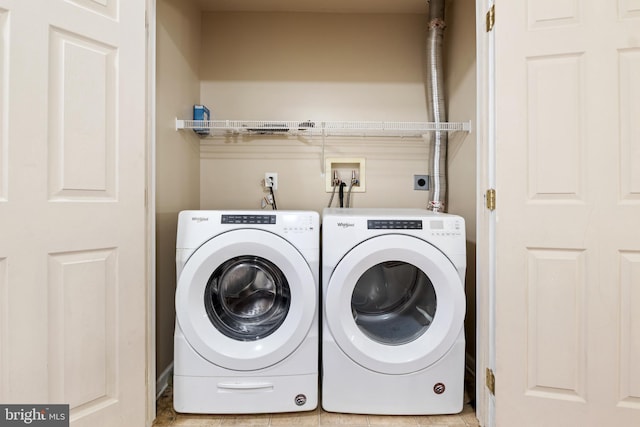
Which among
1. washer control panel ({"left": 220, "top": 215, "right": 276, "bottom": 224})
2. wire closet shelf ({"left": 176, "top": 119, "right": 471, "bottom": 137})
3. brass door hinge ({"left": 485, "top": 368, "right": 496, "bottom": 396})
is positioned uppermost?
wire closet shelf ({"left": 176, "top": 119, "right": 471, "bottom": 137})

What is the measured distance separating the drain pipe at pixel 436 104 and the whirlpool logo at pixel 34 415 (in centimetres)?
193

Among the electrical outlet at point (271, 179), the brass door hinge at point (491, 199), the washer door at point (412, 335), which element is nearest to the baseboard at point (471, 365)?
the washer door at point (412, 335)

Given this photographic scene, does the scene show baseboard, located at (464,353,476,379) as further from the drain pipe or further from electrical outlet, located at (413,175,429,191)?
electrical outlet, located at (413,175,429,191)

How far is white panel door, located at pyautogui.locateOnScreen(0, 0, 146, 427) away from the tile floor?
7.1 inches

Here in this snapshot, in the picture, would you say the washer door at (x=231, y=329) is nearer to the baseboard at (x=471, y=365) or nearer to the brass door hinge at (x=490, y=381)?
the brass door hinge at (x=490, y=381)

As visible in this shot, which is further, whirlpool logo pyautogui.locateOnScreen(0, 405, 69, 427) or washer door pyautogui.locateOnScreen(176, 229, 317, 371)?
washer door pyautogui.locateOnScreen(176, 229, 317, 371)

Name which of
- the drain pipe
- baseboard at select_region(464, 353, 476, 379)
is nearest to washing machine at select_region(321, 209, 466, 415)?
baseboard at select_region(464, 353, 476, 379)

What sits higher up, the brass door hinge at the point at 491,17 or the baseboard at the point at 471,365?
the brass door hinge at the point at 491,17

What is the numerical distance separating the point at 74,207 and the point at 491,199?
1.50m

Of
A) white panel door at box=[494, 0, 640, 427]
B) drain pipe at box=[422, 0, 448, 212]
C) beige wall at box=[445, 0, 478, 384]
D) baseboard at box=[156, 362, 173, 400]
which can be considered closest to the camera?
white panel door at box=[494, 0, 640, 427]

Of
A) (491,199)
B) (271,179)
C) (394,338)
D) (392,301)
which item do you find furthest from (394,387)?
(271,179)

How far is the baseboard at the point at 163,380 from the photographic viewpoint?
1.50 metres

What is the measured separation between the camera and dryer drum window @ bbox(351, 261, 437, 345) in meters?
1.42

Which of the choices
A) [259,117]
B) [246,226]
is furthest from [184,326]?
[259,117]
